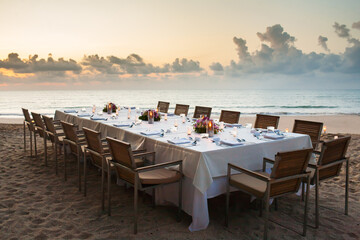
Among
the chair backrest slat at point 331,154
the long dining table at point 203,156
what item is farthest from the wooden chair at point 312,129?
the chair backrest slat at point 331,154

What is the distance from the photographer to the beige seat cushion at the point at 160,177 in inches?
114

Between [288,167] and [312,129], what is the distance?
202cm

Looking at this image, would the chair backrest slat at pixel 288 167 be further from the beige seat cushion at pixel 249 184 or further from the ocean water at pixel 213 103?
the ocean water at pixel 213 103

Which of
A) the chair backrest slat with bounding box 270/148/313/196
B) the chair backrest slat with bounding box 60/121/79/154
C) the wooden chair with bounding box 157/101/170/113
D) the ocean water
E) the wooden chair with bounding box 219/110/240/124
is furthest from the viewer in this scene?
the ocean water

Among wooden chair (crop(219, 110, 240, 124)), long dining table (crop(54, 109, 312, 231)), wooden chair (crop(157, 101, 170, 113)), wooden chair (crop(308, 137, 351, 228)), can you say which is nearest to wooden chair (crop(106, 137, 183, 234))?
long dining table (crop(54, 109, 312, 231))

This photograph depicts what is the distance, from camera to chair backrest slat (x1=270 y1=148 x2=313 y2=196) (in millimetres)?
2496

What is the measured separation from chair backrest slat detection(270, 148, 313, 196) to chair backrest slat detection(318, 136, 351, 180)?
13.8 inches

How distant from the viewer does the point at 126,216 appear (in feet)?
10.6

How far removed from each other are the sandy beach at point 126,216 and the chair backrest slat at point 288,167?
49cm

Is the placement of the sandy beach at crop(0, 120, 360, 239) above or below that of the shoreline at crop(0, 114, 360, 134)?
above

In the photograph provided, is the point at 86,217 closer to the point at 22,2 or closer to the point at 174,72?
the point at 22,2

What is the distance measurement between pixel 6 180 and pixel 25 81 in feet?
97.8

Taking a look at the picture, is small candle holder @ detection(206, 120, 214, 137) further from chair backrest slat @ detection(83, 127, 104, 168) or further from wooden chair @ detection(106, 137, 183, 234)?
chair backrest slat @ detection(83, 127, 104, 168)

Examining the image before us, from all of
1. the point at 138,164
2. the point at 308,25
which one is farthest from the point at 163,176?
the point at 308,25
